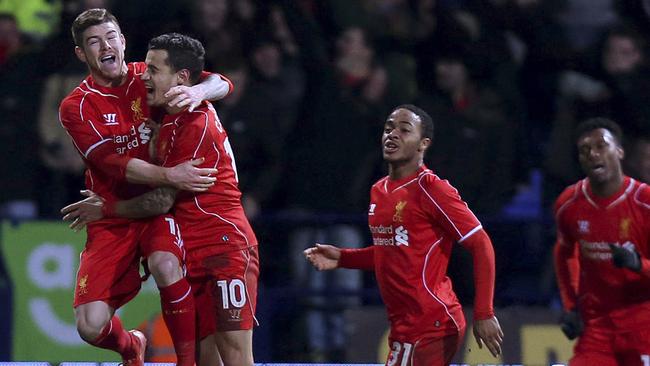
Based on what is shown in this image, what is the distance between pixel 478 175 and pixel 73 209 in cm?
333

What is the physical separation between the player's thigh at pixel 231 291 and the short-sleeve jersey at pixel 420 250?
0.63m

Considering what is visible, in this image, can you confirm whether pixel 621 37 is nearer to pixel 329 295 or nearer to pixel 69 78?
pixel 329 295

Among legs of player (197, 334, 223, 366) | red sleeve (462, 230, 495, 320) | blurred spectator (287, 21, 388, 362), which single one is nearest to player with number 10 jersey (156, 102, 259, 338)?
legs of player (197, 334, 223, 366)

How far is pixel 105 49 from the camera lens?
21.7 ft

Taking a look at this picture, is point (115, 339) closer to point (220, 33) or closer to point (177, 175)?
point (177, 175)

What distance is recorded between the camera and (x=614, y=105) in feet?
30.8

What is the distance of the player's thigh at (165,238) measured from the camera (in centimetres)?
638

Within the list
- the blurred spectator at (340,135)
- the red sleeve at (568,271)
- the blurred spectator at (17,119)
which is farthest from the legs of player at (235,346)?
the blurred spectator at (17,119)

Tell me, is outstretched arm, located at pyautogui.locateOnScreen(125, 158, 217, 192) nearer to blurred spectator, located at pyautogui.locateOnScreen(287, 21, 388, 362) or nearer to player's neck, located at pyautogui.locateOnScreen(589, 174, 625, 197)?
player's neck, located at pyautogui.locateOnScreen(589, 174, 625, 197)

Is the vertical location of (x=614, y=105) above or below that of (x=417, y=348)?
above

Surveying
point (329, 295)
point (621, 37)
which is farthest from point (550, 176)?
point (329, 295)

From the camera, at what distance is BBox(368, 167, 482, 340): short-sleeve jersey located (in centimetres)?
619

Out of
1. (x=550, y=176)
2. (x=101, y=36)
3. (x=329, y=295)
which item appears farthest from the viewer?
(x=550, y=176)

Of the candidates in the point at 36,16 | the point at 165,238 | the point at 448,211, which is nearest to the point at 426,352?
the point at 448,211
